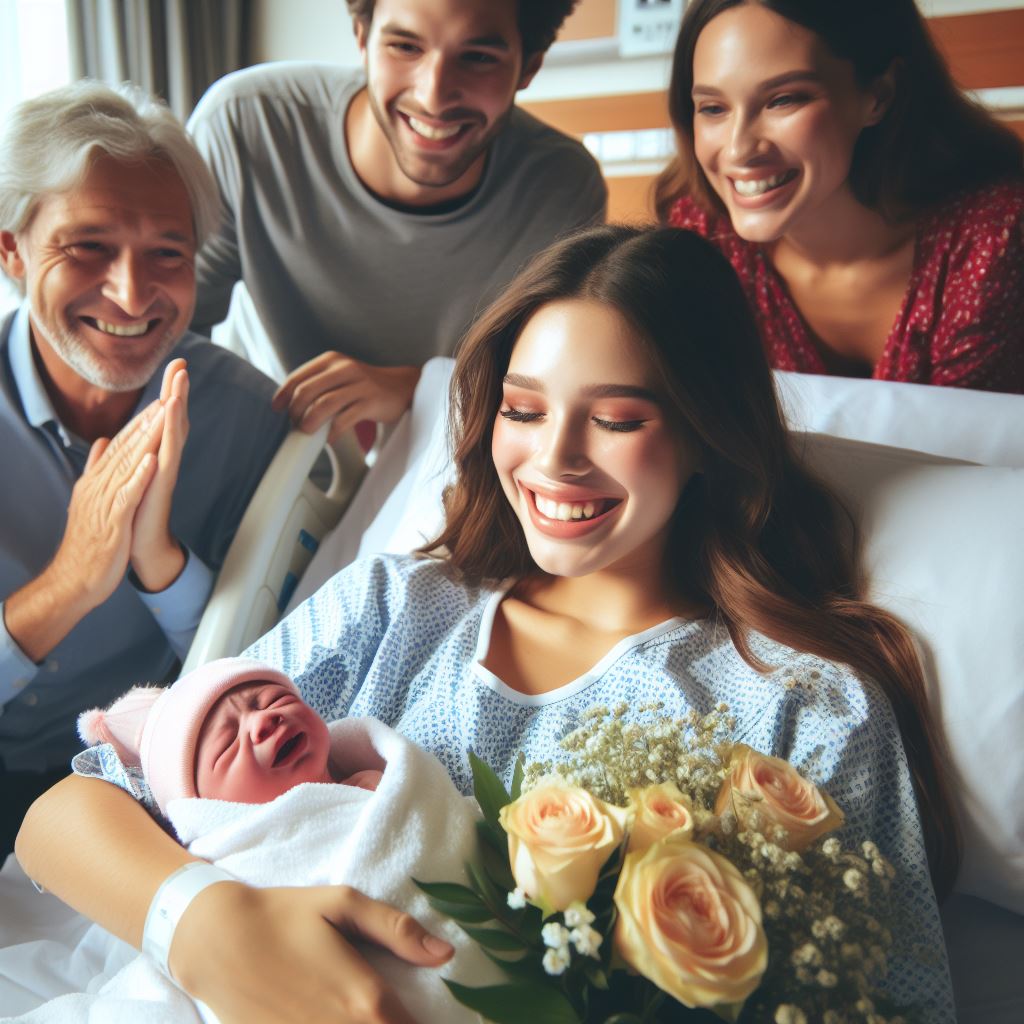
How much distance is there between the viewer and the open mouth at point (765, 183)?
186cm

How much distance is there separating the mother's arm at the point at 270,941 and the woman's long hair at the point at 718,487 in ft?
2.09

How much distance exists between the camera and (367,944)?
1.05 metres

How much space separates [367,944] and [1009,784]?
0.83 m

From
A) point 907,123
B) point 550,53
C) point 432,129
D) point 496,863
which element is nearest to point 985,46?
point 907,123

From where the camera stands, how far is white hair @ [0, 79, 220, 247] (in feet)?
5.73

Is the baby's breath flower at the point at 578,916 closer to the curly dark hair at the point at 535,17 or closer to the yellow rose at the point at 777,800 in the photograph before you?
the yellow rose at the point at 777,800

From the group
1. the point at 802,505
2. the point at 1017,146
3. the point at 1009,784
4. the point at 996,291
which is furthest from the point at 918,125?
the point at 1009,784

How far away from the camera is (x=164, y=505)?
5.82ft

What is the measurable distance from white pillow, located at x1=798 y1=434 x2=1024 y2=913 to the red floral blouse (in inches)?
18.3

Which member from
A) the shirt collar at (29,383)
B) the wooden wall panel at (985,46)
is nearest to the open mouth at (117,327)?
the shirt collar at (29,383)

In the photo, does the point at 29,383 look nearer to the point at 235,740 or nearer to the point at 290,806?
the point at 235,740

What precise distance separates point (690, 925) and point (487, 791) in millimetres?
301

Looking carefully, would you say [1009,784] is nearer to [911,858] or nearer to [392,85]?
[911,858]

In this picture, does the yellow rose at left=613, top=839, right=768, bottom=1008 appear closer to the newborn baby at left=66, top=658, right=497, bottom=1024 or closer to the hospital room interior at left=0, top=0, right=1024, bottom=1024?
the hospital room interior at left=0, top=0, right=1024, bottom=1024
